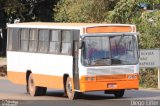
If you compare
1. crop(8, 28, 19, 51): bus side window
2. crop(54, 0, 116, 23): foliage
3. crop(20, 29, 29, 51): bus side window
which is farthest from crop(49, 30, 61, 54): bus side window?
crop(54, 0, 116, 23): foliage

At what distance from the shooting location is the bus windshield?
75.8 ft

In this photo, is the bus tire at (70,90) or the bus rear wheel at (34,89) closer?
the bus tire at (70,90)

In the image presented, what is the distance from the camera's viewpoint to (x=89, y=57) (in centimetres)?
2308

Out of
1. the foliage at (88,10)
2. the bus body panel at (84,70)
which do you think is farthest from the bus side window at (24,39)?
the foliage at (88,10)

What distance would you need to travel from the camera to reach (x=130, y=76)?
23.4 meters

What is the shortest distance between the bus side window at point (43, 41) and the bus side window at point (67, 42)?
1.24 metres

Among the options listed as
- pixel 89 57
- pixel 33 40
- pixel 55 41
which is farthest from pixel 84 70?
pixel 33 40

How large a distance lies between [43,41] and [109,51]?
3253mm

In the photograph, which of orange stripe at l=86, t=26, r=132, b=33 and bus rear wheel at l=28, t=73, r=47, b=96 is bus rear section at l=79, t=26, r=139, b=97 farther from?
bus rear wheel at l=28, t=73, r=47, b=96

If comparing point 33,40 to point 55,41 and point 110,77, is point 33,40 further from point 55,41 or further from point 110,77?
point 110,77

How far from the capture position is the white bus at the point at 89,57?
2300 centimetres

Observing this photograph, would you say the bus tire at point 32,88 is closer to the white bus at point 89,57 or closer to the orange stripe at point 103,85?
the white bus at point 89,57

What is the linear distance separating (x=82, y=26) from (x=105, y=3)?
70.8 feet

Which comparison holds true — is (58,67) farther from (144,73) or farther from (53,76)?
(144,73)
